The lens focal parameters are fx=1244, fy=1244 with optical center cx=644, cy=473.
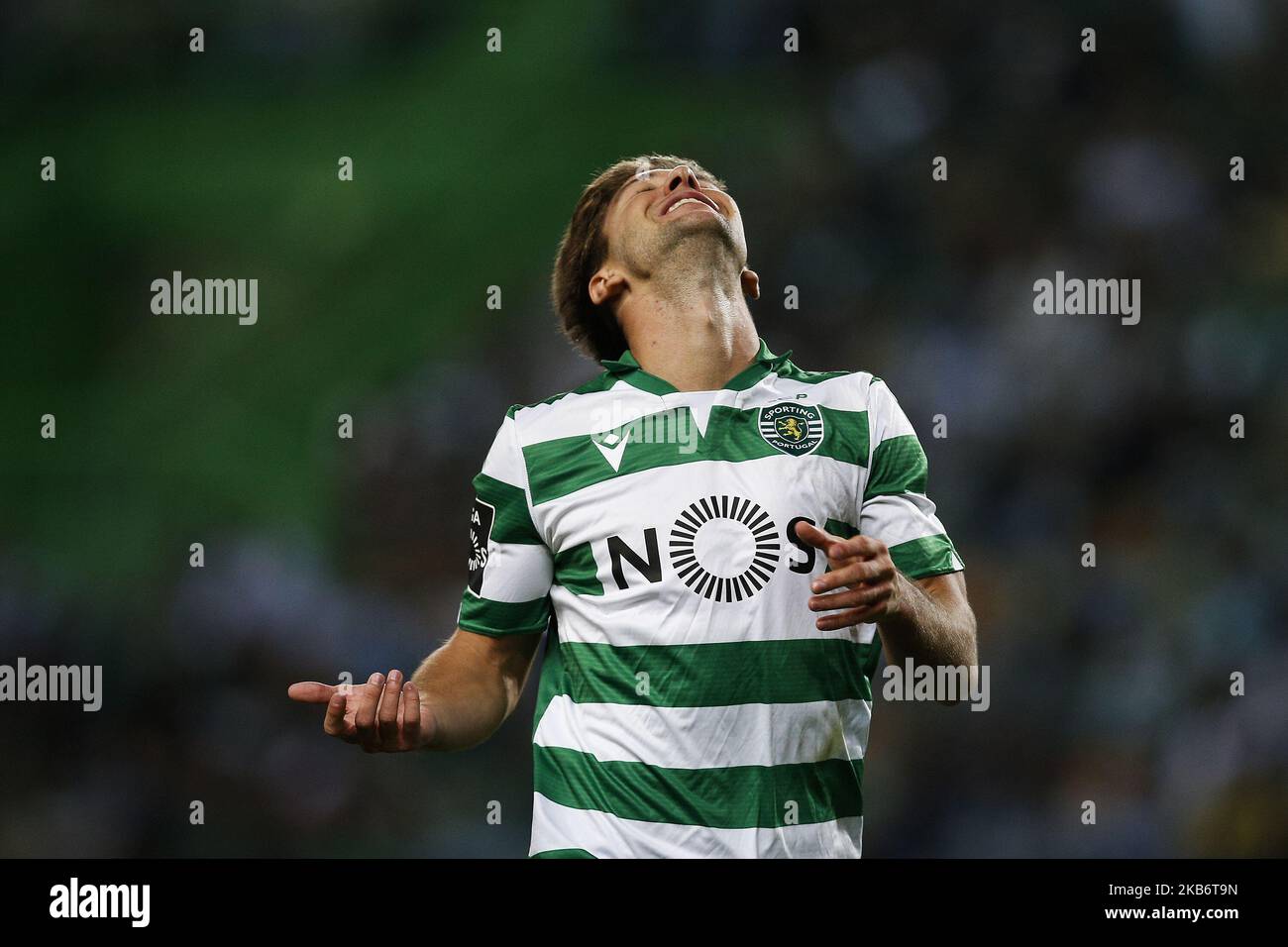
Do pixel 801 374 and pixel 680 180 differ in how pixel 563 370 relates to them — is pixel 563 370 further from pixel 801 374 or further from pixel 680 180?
pixel 801 374

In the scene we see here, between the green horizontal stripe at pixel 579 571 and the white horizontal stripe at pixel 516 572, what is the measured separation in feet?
0.17

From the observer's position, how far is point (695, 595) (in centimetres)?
239

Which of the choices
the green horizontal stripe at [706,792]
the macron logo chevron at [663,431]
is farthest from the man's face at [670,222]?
the green horizontal stripe at [706,792]

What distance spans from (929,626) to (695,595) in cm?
46

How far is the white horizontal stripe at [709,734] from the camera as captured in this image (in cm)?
234

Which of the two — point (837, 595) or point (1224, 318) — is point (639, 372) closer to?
point (837, 595)

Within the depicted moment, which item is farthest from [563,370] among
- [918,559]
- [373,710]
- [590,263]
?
[373,710]

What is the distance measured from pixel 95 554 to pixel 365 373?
130 centimetres

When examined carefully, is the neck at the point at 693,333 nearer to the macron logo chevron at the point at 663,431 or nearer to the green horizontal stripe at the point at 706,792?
the macron logo chevron at the point at 663,431

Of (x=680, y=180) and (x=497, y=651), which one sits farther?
(x=680, y=180)

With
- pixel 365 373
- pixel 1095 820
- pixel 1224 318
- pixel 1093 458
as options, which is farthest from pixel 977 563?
pixel 365 373

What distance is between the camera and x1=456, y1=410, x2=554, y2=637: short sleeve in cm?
259

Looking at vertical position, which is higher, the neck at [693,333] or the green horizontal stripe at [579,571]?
the neck at [693,333]

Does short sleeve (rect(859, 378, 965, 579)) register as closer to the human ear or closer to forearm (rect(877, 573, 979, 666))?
forearm (rect(877, 573, 979, 666))
